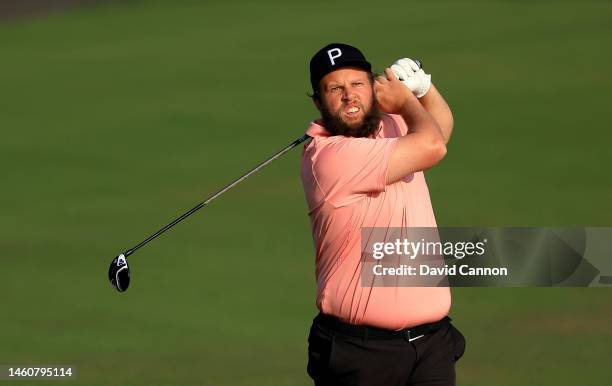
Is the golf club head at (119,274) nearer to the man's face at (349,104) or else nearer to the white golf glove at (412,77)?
the man's face at (349,104)

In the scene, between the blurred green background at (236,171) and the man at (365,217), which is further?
the blurred green background at (236,171)

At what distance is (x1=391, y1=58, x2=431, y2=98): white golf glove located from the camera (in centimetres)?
676

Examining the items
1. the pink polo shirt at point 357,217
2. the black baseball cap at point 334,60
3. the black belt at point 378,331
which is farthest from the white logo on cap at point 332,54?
the black belt at point 378,331

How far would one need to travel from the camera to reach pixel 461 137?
17.2m

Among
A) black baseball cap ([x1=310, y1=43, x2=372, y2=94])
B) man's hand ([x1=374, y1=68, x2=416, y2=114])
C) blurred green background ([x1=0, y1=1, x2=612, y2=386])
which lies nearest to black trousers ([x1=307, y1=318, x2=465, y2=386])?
man's hand ([x1=374, y1=68, x2=416, y2=114])

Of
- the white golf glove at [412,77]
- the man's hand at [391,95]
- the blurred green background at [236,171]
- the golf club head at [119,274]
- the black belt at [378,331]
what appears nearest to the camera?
the black belt at [378,331]

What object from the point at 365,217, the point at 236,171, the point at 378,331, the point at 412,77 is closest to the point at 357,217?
the point at 365,217

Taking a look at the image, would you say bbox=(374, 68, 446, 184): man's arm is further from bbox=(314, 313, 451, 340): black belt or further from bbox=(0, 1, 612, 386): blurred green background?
bbox=(0, 1, 612, 386): blurred green background

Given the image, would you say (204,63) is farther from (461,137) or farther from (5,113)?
(461,137)

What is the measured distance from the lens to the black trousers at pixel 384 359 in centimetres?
625

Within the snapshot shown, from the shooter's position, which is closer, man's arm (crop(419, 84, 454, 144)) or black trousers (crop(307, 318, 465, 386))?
black trousers (crop(307, 318, 465, 386))

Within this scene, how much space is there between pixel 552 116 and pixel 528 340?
25.9 feet

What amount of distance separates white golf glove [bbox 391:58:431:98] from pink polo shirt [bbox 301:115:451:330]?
1.84 feet


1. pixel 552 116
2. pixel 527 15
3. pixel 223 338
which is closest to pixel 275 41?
pixel 527 15
